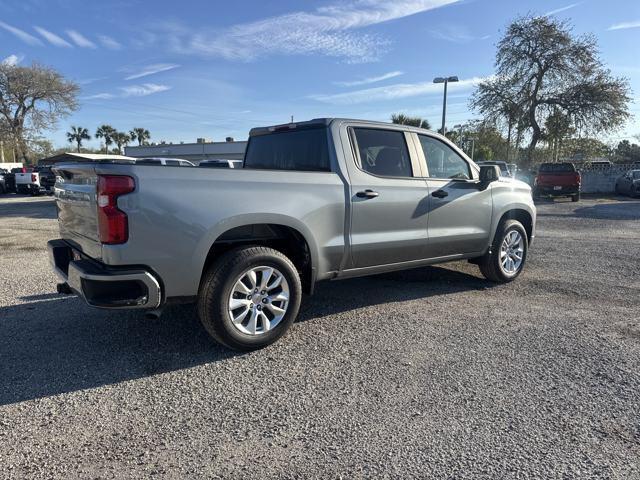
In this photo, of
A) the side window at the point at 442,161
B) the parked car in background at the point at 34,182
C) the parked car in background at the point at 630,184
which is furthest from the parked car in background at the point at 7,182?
the parked car in background at the point at 630,184

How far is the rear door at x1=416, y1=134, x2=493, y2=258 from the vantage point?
509 centimetres

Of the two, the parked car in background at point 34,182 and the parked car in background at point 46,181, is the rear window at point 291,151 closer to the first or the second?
the parked car in background at point 46,181

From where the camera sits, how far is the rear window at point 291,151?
4.50 meters

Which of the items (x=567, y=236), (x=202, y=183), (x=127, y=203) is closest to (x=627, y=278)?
(x=567, y=236)

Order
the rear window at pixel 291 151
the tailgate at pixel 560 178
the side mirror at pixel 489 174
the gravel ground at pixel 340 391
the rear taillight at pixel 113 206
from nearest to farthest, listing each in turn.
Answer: the gravel ground at pixel 340 391 → the rear taillight at pixel 113 206 → the rear window at pixel 291 151 → the side mirror at pixel 489 174 → the tailgate at pixel 560 178

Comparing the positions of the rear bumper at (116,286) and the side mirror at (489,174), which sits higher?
the side mirror at (489,174)

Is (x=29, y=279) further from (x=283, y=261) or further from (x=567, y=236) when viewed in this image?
(x=567, y=236)

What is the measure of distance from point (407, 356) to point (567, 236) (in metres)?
8.36

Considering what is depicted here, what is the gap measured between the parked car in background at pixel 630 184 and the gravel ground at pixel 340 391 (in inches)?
909

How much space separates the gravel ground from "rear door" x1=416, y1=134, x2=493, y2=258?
2.18 ft

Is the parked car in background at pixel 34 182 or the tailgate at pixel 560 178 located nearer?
the tailgate at pixel 560 178

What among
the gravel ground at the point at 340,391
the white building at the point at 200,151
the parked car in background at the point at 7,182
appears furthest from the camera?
the white building at the point at 200,151

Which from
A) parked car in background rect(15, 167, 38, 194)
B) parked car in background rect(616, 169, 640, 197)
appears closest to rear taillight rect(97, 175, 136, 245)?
parked car in background rect(15, 167, 38, 194)

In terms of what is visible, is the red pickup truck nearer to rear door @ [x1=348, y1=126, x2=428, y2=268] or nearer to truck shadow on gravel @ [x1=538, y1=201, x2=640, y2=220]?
truck shadow on gravel @ [x1=538, y1=201, x2=640, y2=220]
